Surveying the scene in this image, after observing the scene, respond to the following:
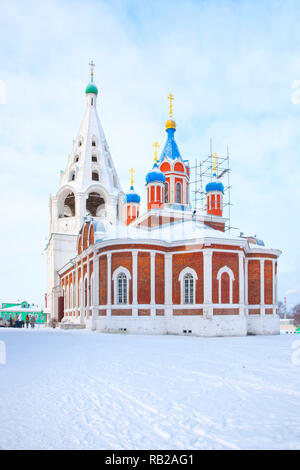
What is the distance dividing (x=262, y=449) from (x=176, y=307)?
17.2 meters

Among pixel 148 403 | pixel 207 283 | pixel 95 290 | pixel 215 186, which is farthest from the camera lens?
pixel 215 186

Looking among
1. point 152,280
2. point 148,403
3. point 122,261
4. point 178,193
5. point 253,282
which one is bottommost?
point 148,403

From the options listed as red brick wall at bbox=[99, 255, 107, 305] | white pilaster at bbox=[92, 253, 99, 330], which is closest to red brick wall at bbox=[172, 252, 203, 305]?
red brick wall at bbox=[99, 255, 107, 305]

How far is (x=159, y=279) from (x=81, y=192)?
15.2 m

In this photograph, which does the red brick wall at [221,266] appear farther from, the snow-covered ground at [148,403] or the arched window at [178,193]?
the snow-covered ground at [148,403]

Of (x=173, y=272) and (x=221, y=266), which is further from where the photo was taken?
(x=173, y=272)

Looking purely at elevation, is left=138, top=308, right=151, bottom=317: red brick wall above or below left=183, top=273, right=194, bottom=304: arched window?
below

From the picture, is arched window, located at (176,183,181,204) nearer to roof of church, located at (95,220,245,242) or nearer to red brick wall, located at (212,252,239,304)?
roof of church, located at (95,220,245,242)

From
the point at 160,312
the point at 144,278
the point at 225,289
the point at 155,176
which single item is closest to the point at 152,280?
the point at 144,278

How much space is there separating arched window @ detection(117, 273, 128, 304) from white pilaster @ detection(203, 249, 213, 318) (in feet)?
13.1

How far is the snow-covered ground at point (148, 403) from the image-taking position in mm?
4605

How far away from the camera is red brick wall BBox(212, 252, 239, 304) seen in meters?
20.7

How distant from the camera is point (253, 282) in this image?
23750 mm

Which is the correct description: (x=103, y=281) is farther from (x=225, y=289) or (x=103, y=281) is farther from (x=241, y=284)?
(x=241, y=284)
